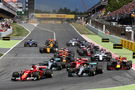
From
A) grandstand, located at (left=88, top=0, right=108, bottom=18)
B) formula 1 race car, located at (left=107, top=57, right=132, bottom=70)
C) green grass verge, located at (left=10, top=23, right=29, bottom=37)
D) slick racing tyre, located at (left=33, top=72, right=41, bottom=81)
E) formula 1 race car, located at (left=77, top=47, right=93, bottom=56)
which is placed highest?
grandstand, located at (left=88, top=0, right=108, bottom=18)

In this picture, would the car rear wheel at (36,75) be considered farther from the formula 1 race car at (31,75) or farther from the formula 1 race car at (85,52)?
the formula 1 race car at (85,52)

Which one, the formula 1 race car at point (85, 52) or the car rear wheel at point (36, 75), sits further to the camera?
the formula 1 race car at point (85, 52)

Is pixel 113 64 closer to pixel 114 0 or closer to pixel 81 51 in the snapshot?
pixel 81 51

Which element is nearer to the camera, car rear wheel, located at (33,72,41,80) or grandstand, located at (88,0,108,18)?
car rear wheel, located at (33,72,41,80)

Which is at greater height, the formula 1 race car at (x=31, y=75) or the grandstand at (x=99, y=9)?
the grandstand at (x=99, y=9)

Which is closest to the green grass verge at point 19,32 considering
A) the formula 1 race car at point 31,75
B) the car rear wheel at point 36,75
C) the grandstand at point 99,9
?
the formula 1 race car at point 31,75

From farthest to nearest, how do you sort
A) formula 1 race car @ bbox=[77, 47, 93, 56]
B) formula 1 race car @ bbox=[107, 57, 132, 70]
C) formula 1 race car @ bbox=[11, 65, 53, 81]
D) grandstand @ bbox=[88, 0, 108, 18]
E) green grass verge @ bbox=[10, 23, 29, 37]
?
grandstand @ bbox=[88, 0, 108, 18] < green grass verge @ bbox=[10, 23, 29, 37] < formula 1 race car @ bbox=[77, 47, 93, 56] < formula 1 race car @ bbox=[107, 57, 132, 70] < formula 1 race car @ bbox=[11, 65, 53, 81]

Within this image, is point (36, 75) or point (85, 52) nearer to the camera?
point (36, 75)

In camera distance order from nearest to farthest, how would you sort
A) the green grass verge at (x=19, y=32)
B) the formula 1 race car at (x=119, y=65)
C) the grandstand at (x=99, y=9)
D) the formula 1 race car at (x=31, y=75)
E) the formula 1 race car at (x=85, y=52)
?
the formula 1 race car at (x=31, y=75) < the formula 1 race car at (x=119, y=65) < the formula 1 race car at (x=85, y=52) < the green grass verge at (x=19, y=32) < the grandstand at (x=99, y=9)

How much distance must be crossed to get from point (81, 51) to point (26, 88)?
20.2m

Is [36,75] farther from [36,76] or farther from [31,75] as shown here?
[31,75]

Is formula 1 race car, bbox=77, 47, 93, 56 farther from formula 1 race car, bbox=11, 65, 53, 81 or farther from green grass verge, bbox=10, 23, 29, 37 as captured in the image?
green grass verge, bbox=10, 23, 29, 37

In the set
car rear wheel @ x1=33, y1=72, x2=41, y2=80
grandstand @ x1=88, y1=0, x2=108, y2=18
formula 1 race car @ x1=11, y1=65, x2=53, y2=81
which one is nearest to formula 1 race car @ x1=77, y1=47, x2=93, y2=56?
formula 1 race car @ x1=11, y1=65, x2=53, y2=81

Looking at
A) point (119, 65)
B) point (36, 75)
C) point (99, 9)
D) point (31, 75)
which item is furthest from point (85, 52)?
point (99, 9)
